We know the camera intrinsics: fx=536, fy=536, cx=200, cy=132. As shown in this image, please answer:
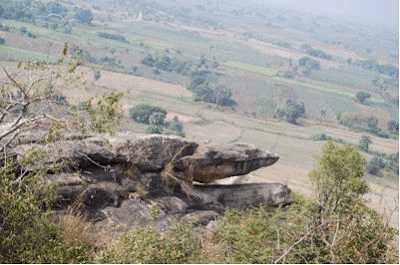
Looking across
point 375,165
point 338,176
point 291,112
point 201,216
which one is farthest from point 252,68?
point 201,216

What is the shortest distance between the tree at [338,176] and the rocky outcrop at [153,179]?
1.76 metres

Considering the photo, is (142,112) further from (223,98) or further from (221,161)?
(221,161)

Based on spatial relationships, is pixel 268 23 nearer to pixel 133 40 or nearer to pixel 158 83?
pixel 133 40

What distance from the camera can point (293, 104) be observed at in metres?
73.3

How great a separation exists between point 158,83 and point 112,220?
64533mm

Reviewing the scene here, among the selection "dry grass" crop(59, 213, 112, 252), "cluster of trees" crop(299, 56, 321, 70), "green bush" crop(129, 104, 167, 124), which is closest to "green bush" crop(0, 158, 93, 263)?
"dry grass" crop(59, 213, 112, 252)

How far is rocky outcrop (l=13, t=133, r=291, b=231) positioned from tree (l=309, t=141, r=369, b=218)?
1.76 m

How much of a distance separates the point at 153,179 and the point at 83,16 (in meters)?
61.9

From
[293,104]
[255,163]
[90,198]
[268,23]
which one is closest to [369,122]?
[293,104]

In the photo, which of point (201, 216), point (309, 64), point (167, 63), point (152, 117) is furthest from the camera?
point (309, 64)

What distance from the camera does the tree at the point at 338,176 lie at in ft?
48.5

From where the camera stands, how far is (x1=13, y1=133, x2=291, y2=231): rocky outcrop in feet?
39.3

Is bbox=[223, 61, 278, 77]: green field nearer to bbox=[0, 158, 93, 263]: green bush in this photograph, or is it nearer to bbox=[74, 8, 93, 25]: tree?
bbox=[74, 8, 93, 25]: tree

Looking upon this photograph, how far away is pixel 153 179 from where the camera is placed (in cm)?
1437
